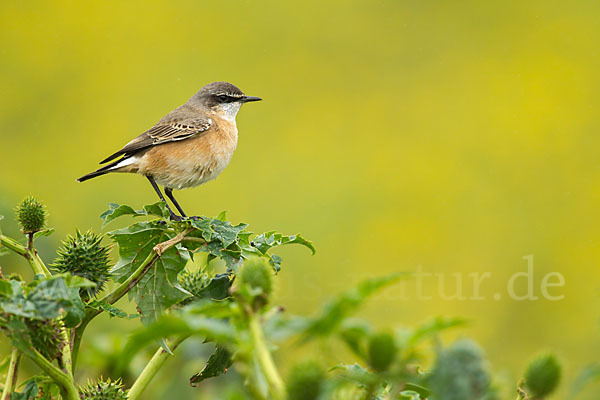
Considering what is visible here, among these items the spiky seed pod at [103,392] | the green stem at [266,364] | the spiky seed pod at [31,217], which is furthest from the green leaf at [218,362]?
the green stem at [266,364]

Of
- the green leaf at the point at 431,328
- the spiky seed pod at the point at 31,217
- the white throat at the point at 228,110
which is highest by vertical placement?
the white throat at the point at 228,110

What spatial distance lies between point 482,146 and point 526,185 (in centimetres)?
116

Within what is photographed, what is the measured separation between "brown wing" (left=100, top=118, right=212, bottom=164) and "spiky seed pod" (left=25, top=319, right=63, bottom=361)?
117 inches

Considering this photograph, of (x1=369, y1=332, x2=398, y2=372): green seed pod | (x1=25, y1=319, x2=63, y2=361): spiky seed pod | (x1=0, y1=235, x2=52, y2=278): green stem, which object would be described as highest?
(x1=0, y1=235, x2=52, y2=278): green stem

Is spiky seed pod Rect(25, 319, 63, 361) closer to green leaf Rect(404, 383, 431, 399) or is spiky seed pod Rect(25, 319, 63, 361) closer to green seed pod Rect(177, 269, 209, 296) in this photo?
green leaf Rect(404, 383, 431, 399)

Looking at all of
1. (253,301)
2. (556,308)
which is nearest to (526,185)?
(556,308)

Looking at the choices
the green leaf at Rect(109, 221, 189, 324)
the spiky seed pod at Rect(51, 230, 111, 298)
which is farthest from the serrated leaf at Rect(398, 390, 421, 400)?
the spiky seed pod at Rect(51, 230, 111, 298)

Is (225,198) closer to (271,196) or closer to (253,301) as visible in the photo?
(271,196)

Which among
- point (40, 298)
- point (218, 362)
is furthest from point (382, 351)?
point (218, 362)

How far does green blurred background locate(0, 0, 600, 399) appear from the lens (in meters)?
10.6

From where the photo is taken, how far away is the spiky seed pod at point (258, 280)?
3.57ft

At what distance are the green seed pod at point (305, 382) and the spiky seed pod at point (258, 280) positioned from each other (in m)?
0.19

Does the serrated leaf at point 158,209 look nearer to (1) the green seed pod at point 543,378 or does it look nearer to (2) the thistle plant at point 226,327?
(2) the thistle plant at point 226,327

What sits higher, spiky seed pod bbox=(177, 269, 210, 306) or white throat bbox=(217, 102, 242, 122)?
white throat bbox=(217, 102, 242, 122)
